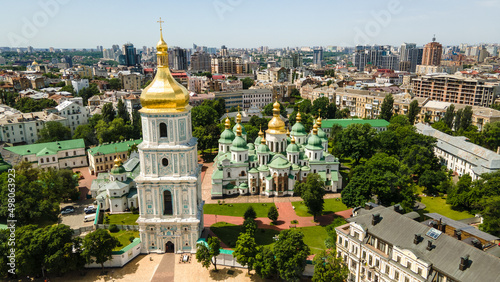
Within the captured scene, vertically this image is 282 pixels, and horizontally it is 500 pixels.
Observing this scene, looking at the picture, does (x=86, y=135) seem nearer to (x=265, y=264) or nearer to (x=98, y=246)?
(x=98, y=246)

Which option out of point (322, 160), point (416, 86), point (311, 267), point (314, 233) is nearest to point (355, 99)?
point (416, 86)

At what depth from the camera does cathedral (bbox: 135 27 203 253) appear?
2831 cm

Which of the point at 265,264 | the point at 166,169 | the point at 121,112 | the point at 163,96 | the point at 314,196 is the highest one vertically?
the point at 163,96

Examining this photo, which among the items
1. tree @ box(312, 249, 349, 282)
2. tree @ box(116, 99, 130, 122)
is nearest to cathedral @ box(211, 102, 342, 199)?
tree @ box(312, 249, 349, 282)

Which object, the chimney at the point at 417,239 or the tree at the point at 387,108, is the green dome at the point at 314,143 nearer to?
the chimney at the point at 417,239

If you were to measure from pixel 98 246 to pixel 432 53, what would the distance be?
202 m

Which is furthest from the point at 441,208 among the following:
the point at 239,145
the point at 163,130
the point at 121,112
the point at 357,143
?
the point at 121,112

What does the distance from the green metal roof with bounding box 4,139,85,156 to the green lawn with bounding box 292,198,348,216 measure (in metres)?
39.2

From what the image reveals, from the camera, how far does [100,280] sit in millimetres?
27781

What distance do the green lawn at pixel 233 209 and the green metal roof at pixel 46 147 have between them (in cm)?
2925

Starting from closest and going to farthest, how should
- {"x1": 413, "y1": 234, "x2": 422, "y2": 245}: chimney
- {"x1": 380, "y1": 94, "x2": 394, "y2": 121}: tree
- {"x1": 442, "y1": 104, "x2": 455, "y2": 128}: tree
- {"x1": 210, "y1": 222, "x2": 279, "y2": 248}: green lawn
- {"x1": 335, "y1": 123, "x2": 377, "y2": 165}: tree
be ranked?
{"x1": 413, "y1": 234, "x2": 422, "y2": 245}: chimney → {"x1": 210, "y1": 222, "x2": 279, "y2": 248}: green lawn → {"x1": 335, "y1": 123, "x2": 377, "y2": 165}: tree → {"x1": 442, "y1": 104, "x2": 455, "y2": 128}: tree → {"x1": 380, "y1": 94, "x2": 394, "y2": 121}: tree

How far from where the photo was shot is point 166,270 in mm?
28531

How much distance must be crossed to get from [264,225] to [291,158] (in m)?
12.6

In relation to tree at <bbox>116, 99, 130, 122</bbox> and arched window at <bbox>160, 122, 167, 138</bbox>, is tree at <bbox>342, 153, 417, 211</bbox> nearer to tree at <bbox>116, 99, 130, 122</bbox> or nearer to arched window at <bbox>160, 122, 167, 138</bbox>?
arched window at <bbox>160, 122, 167, 138</bbox>
